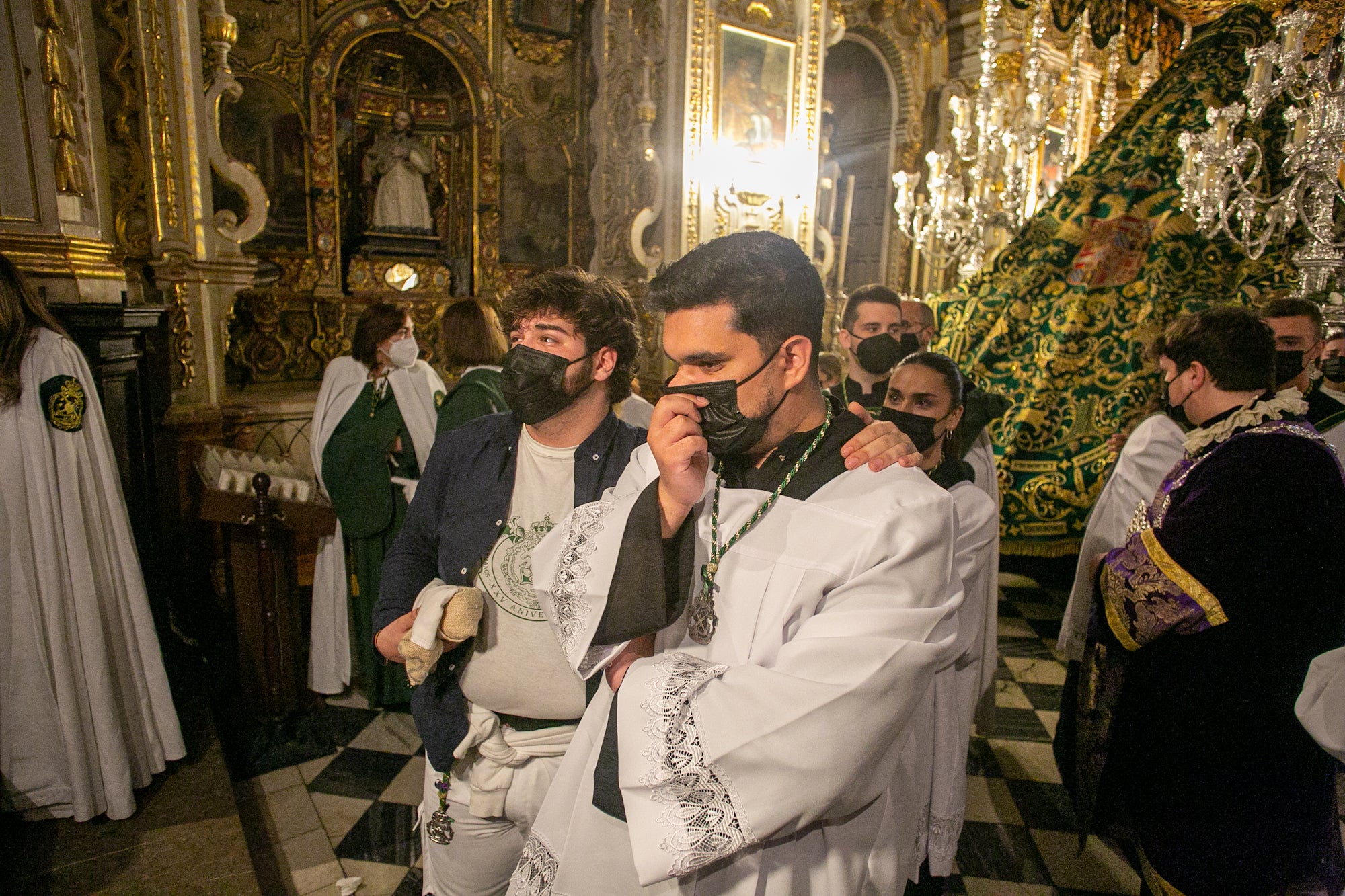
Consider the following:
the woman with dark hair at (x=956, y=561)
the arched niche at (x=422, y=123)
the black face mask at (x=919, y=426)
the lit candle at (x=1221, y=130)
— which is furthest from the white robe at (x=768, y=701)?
the arched niche at (x=422, y=123)

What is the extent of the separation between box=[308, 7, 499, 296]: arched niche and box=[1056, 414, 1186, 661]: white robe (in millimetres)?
5896

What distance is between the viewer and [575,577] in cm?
128

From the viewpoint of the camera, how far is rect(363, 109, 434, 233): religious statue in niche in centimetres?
707

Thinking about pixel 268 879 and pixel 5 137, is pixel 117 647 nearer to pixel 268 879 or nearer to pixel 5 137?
Result: pixel 268 879

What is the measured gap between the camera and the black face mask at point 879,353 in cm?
333

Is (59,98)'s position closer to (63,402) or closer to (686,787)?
(63,402)

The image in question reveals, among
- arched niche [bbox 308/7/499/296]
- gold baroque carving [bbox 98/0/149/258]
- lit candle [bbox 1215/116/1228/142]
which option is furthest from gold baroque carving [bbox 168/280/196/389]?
lit candle [bbox 1215/116/1228/142]

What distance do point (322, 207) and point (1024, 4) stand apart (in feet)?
22.2

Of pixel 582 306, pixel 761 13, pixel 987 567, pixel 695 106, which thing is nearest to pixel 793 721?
pixel 582 306

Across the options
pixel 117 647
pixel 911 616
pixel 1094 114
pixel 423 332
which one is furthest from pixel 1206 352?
pixel 1094 114

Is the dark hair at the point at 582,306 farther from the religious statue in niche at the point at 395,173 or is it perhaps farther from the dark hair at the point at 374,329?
the religious statue in niche at the point at 395,173

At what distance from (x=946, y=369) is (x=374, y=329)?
2.74 m

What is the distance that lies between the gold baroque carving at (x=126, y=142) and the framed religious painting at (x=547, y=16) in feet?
11.8

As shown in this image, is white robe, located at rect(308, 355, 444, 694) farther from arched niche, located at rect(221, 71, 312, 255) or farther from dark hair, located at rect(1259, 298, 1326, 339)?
dark hair, located at rect(1259, 298, 1326, 339)
